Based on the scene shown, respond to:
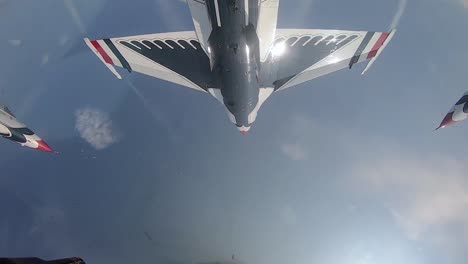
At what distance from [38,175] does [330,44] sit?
17681 mm

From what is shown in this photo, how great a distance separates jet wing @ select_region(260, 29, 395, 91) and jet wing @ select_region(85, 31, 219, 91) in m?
2.95

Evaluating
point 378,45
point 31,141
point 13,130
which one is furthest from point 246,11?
point 31,141

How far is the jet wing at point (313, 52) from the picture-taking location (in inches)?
531

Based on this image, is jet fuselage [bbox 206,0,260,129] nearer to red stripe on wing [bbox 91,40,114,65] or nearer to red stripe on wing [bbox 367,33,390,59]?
red stripe on wing [bbox 91,40,114,65]

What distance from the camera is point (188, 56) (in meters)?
13.6

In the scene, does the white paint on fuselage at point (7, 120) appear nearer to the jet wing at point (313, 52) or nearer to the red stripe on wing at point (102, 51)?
the red stripe on wing at point (102, 51)

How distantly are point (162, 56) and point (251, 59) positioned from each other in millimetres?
4710

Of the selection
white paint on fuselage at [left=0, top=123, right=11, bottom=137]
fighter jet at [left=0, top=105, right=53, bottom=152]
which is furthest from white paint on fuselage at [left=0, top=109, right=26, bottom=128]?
white paint on fuselage at [left=0, top=123, right=11, bottom=137]

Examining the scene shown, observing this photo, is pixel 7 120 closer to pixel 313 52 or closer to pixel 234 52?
pixel 234 52

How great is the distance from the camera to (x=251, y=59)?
11.4 meters

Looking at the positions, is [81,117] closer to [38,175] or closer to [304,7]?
[38,175]

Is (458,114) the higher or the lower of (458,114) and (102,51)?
the lower

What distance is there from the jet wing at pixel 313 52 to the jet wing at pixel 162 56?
295 cm

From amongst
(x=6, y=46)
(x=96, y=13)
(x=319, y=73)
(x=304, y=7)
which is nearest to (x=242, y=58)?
(x=319, y=73)
